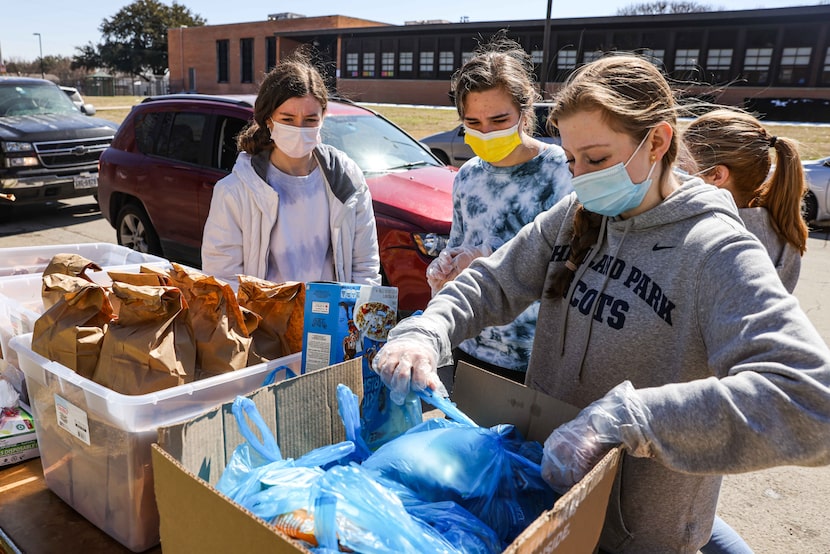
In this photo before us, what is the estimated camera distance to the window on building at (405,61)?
39219mm

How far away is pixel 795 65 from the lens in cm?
2902

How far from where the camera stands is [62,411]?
136 cm

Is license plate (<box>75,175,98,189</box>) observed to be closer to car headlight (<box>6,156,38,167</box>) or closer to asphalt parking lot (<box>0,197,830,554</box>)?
car headlight (<box>6,156,38,167</box>)

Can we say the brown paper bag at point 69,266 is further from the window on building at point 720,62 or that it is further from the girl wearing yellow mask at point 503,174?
the window on building at point 720,62

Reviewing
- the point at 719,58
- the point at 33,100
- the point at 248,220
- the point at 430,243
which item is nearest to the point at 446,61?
the point at 719,58

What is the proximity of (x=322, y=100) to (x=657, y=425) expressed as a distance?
6.72ft

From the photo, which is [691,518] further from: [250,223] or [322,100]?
[322,100]

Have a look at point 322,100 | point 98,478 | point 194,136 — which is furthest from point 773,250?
point 194,136

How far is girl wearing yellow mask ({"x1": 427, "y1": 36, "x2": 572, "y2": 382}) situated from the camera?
240cm

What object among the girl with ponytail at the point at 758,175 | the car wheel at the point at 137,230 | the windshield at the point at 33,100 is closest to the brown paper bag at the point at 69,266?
the girl with ponytail at the point at 758,175

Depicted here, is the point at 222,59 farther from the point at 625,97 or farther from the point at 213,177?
the point at 625,97

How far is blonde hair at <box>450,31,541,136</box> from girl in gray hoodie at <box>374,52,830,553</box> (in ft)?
3.07

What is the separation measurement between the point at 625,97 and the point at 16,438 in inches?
64.7

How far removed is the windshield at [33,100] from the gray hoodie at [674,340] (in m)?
10.8
